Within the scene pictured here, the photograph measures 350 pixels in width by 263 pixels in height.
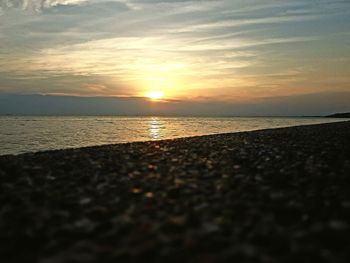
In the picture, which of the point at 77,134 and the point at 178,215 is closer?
the point at 178,215

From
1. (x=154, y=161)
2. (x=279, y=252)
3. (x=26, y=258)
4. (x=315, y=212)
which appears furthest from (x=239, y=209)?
(x=154, y=161)

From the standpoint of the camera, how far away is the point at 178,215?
7.74m

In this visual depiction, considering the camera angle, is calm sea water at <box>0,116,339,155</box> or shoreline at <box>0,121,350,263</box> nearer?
shoreline at <box>0,121,350,263</box>

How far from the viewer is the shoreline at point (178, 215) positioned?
5863 millimetres

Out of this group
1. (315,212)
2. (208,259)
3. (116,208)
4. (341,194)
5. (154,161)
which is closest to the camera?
(208,259)

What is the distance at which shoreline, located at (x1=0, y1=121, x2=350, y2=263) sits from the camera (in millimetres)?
5863

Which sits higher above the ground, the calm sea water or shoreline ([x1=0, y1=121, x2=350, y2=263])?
shoreline ([x1=0, y1=121, x2=350, y2=263])

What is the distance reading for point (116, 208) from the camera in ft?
27.8

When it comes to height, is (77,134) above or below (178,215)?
below

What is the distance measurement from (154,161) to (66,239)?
401 inches

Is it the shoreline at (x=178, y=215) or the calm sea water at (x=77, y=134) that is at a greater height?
the shoreline at (x=178, y=215)

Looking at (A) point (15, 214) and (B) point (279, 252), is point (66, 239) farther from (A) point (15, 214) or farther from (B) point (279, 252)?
(B) point (279, 252)

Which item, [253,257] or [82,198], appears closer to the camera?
[253,257]

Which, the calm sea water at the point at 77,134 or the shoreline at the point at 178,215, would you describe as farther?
the calm sea water at the point at 77,134
